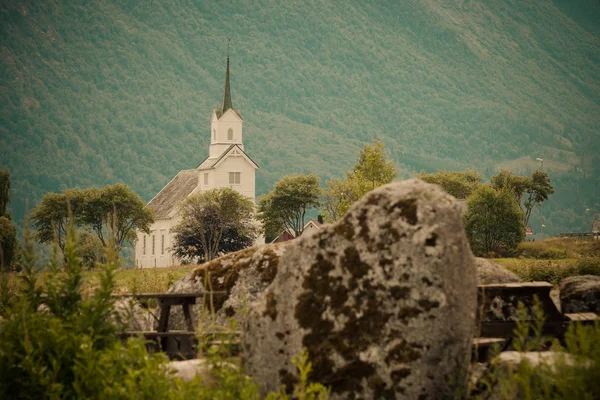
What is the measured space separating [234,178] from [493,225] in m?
72.7

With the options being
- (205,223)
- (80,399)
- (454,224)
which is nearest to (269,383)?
(80,399)

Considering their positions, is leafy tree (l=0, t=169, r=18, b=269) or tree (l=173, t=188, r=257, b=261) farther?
tree (l=173, t=188, r=257, b=261)

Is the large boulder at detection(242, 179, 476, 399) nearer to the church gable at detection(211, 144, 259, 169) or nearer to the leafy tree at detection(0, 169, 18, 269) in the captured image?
the leafy tree at detection(0, 169, 18, 269)

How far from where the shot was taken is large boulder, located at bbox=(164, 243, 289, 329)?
14.7 metres

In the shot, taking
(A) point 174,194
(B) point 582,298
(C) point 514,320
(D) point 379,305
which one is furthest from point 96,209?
(D) point 379,305

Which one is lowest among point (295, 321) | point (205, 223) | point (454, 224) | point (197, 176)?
point (295, 321)

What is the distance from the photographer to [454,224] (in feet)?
30.5

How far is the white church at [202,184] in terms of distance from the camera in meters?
144

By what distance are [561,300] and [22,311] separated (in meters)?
10.2

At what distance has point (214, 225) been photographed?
108188mm

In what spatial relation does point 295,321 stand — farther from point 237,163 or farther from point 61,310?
point 237,163

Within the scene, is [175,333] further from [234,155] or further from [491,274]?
[234,155]

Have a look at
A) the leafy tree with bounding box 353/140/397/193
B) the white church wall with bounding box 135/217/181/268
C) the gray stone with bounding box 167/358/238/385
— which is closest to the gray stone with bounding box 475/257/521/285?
the gray stone with bounding box 167/358/238/385

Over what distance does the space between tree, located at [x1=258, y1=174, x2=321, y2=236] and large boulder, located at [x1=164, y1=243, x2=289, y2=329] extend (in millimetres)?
110251
